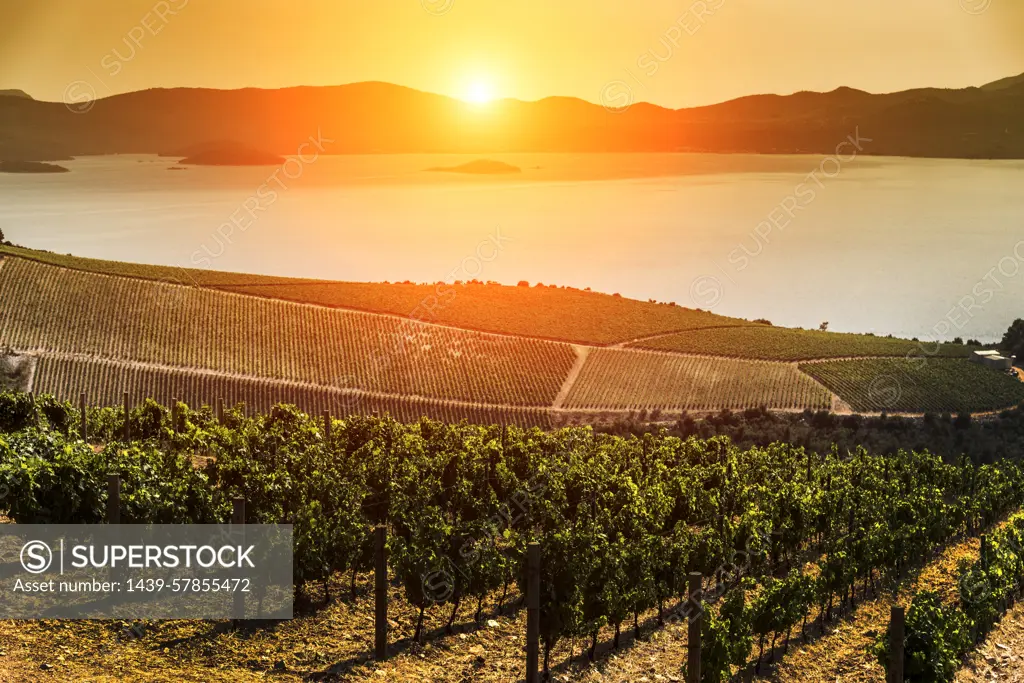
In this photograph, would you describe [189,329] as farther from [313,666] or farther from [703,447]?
[313,666]

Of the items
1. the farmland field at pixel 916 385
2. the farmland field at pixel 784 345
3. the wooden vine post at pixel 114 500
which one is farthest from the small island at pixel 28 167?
the wooden vine post at pixel 114 500

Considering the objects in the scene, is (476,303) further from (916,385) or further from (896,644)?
(896,644)

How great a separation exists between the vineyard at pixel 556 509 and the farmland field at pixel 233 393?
969 inches

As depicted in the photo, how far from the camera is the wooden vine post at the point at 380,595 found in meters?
14.6

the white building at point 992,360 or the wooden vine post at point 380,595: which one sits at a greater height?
the white building at point 992,360

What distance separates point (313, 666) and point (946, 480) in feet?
65.5

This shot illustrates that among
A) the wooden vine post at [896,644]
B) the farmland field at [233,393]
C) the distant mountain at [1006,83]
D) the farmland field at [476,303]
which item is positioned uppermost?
the distant mountain at [1006,83]

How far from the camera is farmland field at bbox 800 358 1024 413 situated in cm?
6103

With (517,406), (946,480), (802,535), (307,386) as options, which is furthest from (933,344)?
(802,535)

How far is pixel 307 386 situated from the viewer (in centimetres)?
5738

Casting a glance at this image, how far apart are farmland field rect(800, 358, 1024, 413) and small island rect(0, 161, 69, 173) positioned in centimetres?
14982

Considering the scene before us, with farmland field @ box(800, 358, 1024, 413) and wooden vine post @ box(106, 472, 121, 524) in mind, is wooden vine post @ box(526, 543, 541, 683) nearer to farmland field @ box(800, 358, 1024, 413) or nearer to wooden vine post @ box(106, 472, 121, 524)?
wooden vine post @ box(106, 472, 121, 524)

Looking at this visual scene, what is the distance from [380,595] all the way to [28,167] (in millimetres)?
189169

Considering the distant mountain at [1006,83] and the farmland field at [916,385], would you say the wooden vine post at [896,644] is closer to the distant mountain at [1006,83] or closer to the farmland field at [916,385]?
the farmland field at [916,385]
